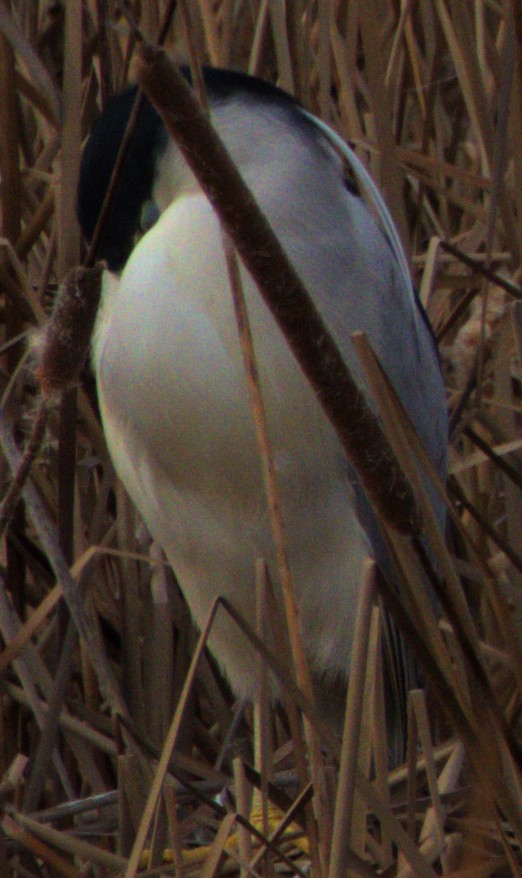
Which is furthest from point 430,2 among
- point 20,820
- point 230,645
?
point 20,820

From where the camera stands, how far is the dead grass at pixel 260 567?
3.17ft

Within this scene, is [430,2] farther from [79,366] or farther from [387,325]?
[79,366]

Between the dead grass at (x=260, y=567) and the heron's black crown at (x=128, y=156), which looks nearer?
the dead grass at (x=260, y=567)

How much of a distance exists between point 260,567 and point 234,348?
1.38 feet

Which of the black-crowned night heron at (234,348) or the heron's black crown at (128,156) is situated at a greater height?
the heron's black crown at (128,156)

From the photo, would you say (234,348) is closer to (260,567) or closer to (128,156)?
(128,156)

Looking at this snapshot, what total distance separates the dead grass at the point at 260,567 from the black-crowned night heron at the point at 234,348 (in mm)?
59

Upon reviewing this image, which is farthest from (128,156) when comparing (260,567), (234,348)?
(260,567)

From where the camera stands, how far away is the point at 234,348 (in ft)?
4.46

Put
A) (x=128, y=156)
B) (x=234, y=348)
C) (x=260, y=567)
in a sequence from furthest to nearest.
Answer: (x=128, y=156) → (x=234, y=348) → (x=260, y=567)

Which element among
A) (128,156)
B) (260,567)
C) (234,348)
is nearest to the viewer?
(260,567)

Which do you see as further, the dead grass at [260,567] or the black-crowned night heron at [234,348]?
the black-crowned night heron at [234,348]

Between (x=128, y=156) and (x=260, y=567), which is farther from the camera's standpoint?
(x=128, y=156)

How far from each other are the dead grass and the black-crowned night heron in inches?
2.3
